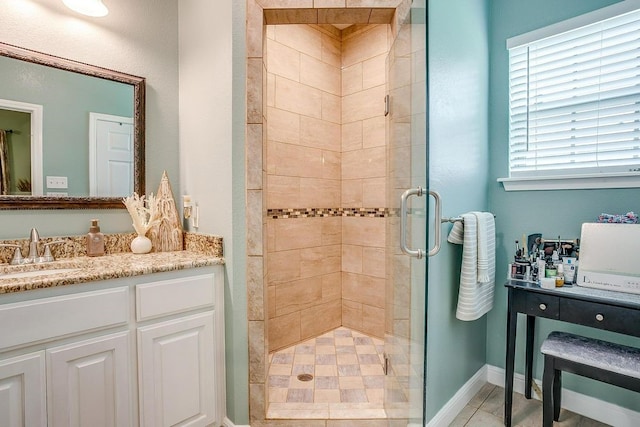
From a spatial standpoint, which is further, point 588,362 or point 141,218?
point 141,218

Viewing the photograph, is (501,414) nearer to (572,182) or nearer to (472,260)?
(472,260)

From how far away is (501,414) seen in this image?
1871mm

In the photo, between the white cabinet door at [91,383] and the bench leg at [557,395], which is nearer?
the white cabinet door at [91,383]

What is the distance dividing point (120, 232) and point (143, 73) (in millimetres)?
989

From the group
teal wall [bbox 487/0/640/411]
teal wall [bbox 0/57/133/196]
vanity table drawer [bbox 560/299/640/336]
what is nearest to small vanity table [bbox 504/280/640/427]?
vanity table drawer [bbox 560/299/640/336]

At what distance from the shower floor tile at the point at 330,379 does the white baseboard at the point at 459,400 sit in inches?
11.9

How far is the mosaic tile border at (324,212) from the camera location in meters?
2.59

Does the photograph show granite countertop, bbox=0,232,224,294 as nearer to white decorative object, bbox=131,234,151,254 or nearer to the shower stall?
white decorative object, bbox=131,234,151,254

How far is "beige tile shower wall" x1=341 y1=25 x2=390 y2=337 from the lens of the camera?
278 centimetres

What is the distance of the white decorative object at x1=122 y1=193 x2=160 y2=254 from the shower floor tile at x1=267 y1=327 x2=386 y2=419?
1.18 m

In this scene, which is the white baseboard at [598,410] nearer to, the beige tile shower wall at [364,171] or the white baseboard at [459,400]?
the white baseboard at [459,400]

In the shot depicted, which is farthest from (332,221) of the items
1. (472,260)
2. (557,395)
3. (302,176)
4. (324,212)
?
(557,395)

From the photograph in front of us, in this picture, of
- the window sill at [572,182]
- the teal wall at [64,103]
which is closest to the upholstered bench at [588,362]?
the window sill at [572,182]

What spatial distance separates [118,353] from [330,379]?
133 cm
